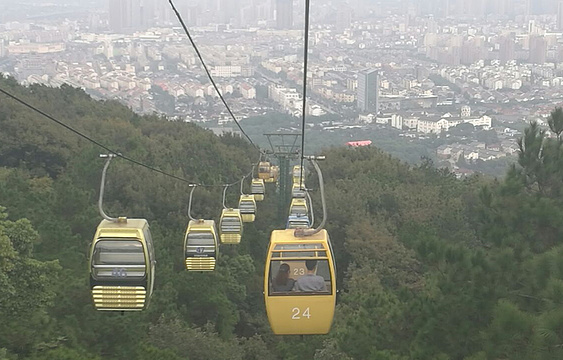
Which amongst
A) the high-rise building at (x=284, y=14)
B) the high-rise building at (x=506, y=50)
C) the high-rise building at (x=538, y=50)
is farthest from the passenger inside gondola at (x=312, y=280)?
the high-rise building at (x=506, y=50)

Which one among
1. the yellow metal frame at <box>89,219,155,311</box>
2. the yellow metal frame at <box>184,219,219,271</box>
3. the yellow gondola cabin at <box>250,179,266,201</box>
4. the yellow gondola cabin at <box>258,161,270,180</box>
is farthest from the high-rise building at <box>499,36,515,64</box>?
the yellow metal frame at <box>89,219,155,311</box>

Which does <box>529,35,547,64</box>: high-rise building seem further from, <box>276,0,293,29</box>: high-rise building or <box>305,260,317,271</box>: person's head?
<box>305,260,317,271</box>: person's head

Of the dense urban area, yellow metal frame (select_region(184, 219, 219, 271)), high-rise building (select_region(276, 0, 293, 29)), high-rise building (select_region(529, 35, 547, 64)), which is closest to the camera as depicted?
yellow metal frame (select_region(184, 219, 219, 271))

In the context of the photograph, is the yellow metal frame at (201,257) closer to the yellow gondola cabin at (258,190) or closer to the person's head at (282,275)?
the person's head at (282,275)

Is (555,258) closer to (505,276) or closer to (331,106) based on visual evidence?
(505,276)

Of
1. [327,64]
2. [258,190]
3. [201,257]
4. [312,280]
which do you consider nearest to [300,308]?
[312,280]

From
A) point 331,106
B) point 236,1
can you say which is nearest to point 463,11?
point 236,1
